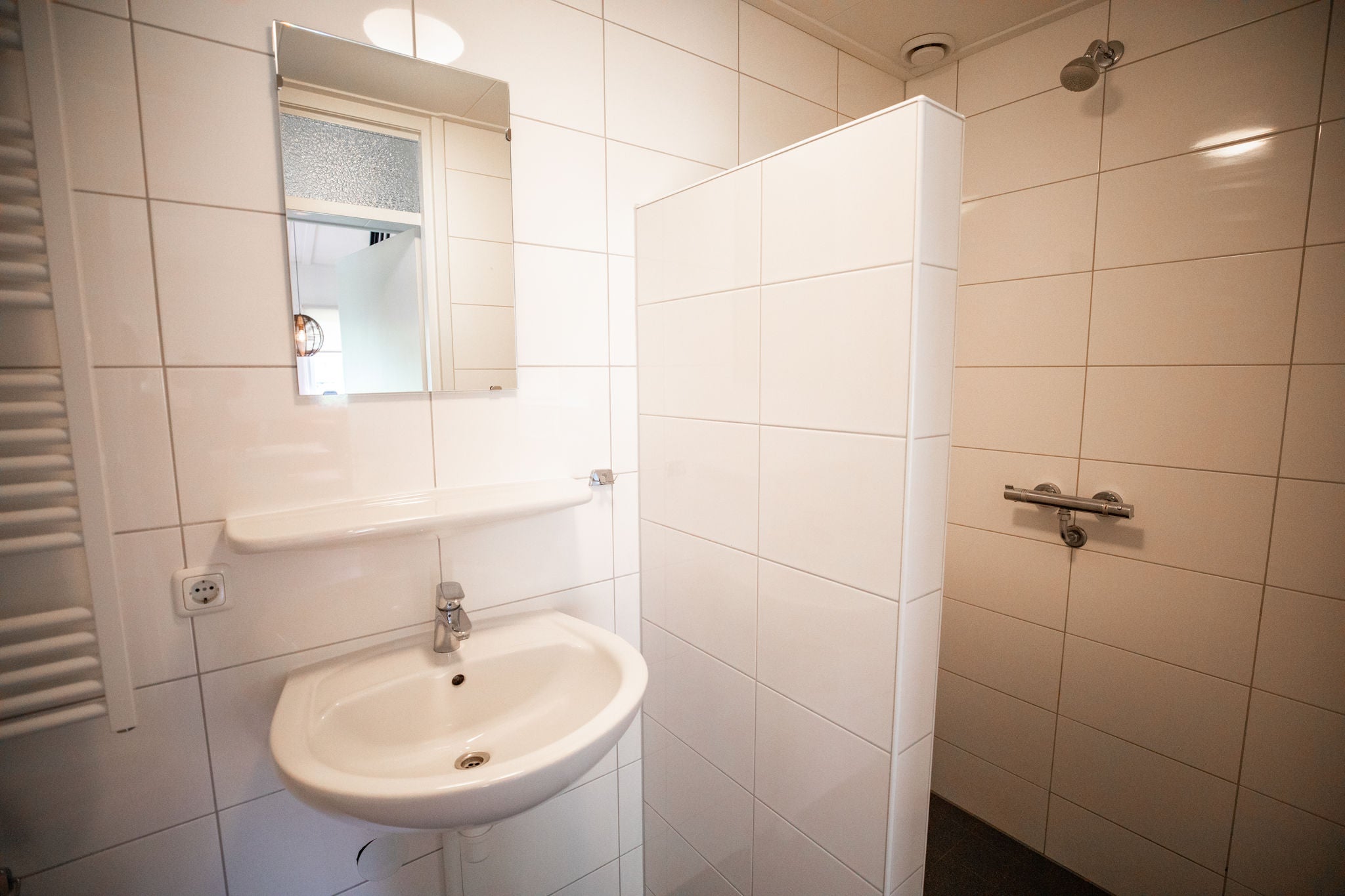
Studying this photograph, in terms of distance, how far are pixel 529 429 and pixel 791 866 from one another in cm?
103

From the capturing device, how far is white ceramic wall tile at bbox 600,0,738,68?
1258 millimetres

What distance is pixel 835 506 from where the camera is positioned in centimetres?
96

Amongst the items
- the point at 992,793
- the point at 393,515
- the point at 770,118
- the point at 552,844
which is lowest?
the point at 992,793

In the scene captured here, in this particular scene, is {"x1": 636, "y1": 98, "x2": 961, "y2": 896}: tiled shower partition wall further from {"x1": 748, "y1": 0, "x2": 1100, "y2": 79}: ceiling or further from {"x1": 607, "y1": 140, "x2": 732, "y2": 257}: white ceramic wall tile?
{"x1": 748, "y1": 0, "x2": 1100, "y2": 79}: ceiling

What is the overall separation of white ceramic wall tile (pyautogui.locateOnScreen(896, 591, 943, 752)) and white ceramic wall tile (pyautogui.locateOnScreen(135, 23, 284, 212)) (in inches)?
49.4

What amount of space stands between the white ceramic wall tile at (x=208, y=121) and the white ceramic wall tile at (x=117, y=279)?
0.06 meters

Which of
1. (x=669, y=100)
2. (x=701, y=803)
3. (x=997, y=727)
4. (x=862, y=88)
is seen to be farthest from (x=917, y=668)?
(x=862, y=88)

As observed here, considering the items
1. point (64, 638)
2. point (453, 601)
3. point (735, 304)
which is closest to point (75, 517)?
point (64, 638)

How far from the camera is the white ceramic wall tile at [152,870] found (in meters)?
0.85

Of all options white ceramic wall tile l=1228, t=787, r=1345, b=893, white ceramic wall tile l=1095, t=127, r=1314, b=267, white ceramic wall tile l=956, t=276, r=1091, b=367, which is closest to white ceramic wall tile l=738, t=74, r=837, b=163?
white ceramic wall tile l=956, t=276, r=1091, b=367

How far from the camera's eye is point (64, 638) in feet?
2.55

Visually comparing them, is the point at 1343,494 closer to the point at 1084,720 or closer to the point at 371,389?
the point at 1084,720

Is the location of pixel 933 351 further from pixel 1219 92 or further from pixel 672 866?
pixel 672 866

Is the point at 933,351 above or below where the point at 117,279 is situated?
below
